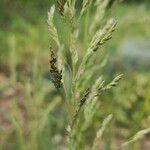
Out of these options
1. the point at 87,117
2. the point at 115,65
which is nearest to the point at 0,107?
the point at 115,65

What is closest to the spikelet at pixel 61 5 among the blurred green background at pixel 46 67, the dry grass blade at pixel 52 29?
the dry grass blade at pixel 52 29

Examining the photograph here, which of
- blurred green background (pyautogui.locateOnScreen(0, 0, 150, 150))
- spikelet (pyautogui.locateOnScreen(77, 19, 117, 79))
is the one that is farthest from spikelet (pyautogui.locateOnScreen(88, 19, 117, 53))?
blurred green background (pyautogui.locateOnScreen(0, 0, 150, 150))

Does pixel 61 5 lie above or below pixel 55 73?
above

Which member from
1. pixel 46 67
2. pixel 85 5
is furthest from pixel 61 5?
pixel 46 67

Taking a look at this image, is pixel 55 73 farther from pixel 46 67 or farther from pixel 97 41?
pixel 46 67

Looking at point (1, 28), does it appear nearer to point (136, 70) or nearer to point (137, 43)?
point (137, 43)

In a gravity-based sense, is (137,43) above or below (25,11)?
below

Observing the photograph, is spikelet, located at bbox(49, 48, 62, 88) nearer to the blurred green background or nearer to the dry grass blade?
the dry grass blade

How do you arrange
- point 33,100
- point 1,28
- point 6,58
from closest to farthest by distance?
point 33,100, point 6,58, point 1,28

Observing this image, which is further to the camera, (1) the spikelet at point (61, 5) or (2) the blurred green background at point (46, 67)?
(2) the blurred green background at point (46, 67)

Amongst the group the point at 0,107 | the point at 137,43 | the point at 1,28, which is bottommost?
the point at 0,107

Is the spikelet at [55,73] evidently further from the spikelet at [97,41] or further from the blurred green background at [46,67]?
the blurred green background at [46,67]
